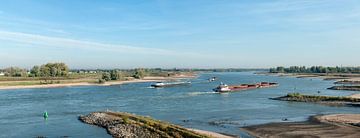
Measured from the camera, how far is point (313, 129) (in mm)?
A: 38312

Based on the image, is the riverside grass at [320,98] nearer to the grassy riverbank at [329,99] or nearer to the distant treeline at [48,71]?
the grassy riverbank at [329,99]

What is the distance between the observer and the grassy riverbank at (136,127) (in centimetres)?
3281

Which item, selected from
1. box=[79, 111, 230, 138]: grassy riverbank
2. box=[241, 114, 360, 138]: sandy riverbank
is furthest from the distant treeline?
box=[241, 114, 360, 138]: sandy riverbank

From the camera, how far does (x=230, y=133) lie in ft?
120

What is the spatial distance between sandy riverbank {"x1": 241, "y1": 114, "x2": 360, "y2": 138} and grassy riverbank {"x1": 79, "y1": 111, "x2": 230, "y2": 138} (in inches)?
204

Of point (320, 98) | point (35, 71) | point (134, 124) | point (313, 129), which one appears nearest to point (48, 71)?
point (35, 71)

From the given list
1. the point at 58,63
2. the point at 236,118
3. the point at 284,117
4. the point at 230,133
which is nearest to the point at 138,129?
the point at 230,133

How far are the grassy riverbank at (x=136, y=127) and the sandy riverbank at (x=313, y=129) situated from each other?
519cm

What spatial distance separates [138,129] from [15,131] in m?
12.0

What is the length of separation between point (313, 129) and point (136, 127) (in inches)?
629

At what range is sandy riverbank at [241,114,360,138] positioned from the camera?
35.4 metres

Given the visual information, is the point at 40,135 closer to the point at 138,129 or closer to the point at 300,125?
the point at 138,129

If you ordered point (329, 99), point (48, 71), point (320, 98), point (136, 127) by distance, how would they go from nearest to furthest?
1. point (136, 127)
2. point (329, 99)
3. point (320, 98)
4. point (48, 71)

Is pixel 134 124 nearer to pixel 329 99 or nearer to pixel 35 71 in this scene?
pixel 329 99
